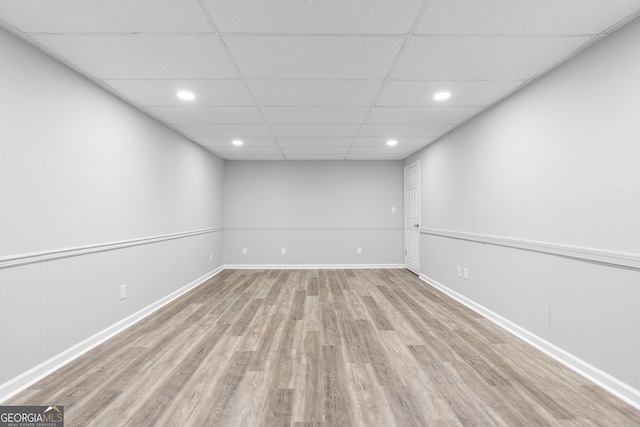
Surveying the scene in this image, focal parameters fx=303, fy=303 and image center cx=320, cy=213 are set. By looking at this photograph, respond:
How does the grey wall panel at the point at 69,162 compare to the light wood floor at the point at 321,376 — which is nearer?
the light wood floor at the point at 321,376

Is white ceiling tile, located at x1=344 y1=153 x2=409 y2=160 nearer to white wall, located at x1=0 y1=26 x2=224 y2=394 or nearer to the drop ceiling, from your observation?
the drop ceiling

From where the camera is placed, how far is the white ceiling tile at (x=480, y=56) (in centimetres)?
196

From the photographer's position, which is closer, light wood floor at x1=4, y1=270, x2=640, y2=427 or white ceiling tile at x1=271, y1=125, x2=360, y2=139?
light wood floor at x1=4, y1=270, x2=640, y2=427

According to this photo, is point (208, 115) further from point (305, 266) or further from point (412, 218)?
point (412, 218)

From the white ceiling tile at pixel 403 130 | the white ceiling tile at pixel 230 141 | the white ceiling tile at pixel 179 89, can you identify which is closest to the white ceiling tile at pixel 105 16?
the white ceiling tile at pixel 179 89

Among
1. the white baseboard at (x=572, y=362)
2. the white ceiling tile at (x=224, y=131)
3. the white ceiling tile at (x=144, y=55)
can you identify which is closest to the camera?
the white baseboard at (x=572, y=362)

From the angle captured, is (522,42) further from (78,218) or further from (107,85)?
(78,218)

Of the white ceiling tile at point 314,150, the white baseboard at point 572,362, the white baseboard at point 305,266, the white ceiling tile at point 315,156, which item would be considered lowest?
the white baseboard at point 305,266

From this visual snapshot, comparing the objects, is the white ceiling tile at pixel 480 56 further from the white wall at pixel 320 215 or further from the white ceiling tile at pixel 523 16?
the white wall at pixel 320 215

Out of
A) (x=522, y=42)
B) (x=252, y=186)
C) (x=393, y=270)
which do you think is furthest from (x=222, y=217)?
(x=522, y=42)

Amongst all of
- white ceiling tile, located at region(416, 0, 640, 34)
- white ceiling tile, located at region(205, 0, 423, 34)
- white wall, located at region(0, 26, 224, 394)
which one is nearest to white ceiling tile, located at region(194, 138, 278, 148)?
white wall, located at region(0, 26, 224, 394)

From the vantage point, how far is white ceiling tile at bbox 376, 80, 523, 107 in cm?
258

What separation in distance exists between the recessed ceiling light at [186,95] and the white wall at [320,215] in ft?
10.8

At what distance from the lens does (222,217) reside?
6.08 meters
